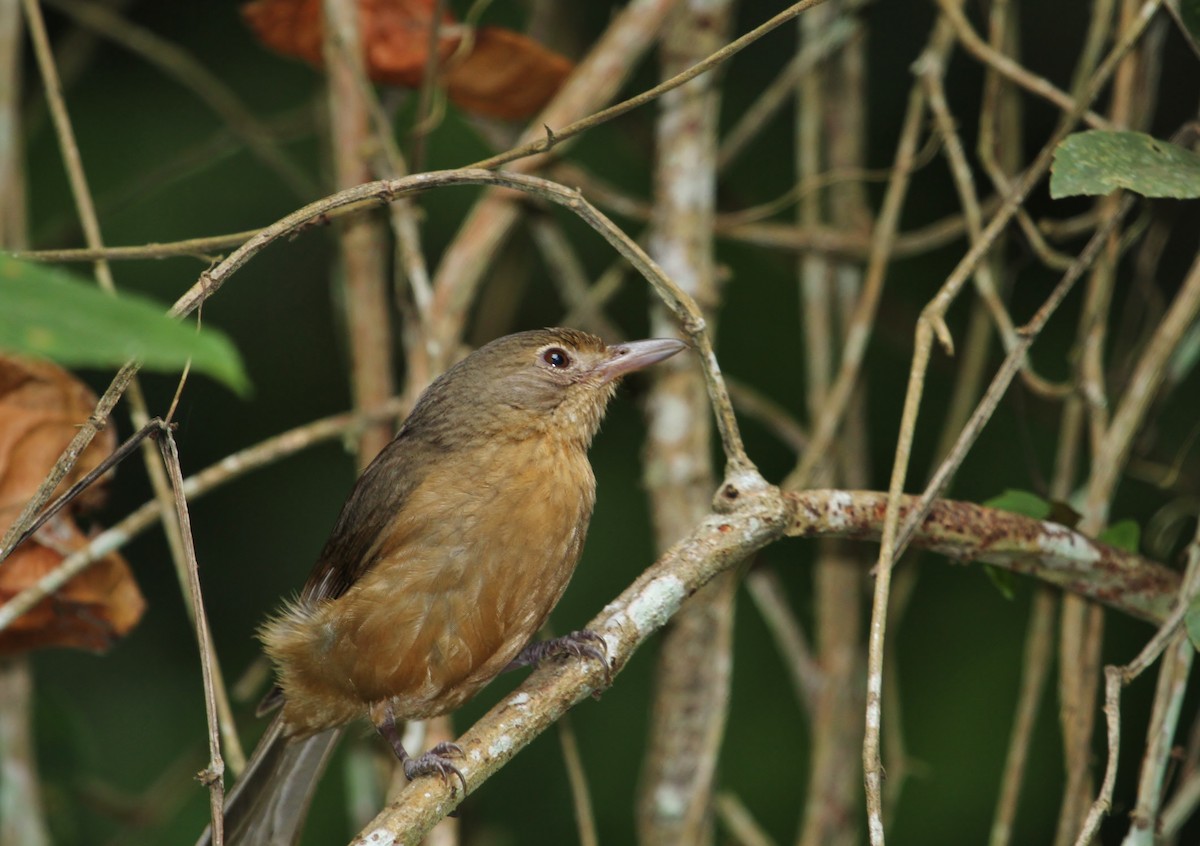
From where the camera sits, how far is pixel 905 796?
17.2ft

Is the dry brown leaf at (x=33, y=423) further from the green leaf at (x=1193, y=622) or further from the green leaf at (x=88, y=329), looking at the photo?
the green leaf at (x=1193, y=622)

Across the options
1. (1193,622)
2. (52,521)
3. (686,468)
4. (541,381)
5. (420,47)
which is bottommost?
(1193,622)

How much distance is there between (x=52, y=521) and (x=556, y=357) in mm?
1354

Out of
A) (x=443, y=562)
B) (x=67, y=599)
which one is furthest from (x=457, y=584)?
(x=67, y=599)

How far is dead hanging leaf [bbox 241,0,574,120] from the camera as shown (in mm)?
4012

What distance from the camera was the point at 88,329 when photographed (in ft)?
3.76

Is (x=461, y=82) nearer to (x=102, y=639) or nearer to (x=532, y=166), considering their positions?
(x=532, y=166)

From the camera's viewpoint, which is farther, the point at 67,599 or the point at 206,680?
the point at 67,599

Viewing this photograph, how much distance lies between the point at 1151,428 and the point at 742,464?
1621 millimetres

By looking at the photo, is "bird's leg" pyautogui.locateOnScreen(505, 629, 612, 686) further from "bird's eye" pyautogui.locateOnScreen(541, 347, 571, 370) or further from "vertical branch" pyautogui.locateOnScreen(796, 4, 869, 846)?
"vertical branch" pyautogui.locateOnScreen(796, 4, 869, 846)

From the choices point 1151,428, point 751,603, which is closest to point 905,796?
point 751,603

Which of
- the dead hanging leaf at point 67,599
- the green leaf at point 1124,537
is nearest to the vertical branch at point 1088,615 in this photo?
the green leaf at point 1124,537

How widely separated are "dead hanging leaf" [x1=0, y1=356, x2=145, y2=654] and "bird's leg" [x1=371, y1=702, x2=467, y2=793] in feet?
2.29

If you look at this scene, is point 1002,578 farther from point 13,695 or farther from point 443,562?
point 13,695
